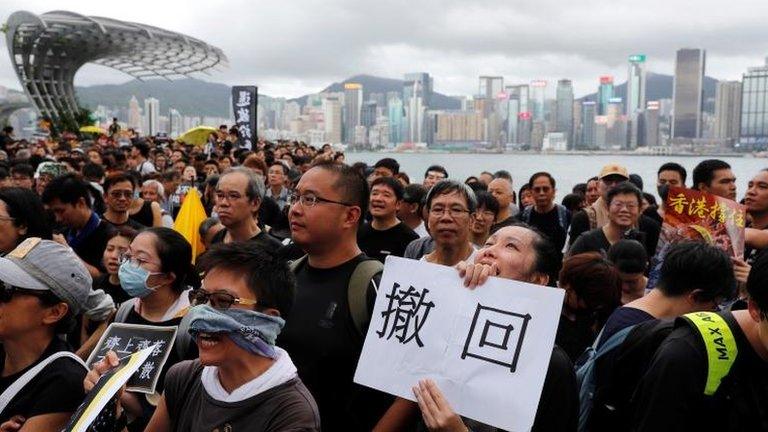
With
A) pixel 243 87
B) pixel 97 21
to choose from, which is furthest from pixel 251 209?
pixel 97 21

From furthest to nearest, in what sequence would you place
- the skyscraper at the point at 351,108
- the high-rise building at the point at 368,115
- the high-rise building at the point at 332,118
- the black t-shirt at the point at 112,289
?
the high-rise building at the point at 368,115 < the skyscraper at the point at 351,108 < the high-rise building at the point at 332,118 < the black t-shirt at the point at 112,289

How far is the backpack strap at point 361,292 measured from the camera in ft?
9.21

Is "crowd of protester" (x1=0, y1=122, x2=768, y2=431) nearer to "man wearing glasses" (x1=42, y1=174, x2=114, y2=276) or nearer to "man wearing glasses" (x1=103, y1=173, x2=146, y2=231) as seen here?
"man wearing glasses" (x1=42, y1=174, x2=114, y2=276)

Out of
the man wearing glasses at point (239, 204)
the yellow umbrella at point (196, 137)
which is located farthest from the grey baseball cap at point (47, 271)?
the yellow umbrella at point (196, 137)

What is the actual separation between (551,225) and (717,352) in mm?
5896

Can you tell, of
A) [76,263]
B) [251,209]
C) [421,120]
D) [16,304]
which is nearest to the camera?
[16,304]

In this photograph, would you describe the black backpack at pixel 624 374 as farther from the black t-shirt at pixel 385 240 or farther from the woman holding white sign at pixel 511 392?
the black t-shirt at pixel 385 240

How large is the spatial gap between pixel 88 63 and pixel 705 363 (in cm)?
5477

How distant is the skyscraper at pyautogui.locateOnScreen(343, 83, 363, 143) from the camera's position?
6127 inches

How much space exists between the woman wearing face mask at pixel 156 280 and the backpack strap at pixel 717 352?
7.50ft

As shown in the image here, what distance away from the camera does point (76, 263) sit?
2.63 m

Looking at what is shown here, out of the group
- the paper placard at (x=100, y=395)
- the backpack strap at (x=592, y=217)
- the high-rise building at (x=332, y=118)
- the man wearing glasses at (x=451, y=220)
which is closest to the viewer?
the paper placard at (x=100, y=395)

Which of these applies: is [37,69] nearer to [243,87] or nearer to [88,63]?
[88,63]

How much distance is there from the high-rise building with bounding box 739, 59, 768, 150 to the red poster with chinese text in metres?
60.9
